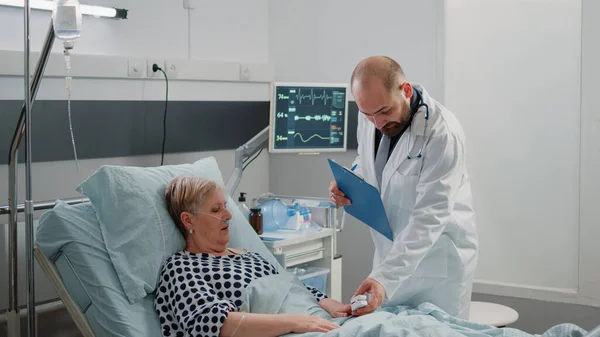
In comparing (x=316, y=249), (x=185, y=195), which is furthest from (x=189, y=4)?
(x=185, y=195)

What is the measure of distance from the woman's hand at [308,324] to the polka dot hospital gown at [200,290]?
18 centimetres

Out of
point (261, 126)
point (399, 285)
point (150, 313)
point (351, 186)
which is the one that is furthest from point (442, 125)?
point (261, 126)

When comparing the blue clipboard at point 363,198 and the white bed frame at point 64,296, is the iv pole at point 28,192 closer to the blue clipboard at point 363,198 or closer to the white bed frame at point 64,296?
the white bed frame at point 64,296

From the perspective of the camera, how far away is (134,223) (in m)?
2.40

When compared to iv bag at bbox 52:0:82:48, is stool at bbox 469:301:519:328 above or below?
below

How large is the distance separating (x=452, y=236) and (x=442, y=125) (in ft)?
1.20

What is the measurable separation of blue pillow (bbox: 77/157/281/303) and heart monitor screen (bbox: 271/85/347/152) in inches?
35.3

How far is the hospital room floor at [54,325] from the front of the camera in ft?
9.31

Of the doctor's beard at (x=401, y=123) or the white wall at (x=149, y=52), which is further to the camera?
the white wall at (x=149, y=52)

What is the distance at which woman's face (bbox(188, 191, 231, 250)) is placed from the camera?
96.8 inches

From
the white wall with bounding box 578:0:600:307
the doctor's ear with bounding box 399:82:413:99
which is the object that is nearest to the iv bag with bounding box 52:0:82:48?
the doctor's ear with bounding box 399:82:413:99

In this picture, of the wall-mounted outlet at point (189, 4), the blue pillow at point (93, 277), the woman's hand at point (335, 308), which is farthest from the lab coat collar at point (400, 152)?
the wall-mounted outlet at point (189, 4)

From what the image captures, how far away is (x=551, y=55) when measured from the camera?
3732mm

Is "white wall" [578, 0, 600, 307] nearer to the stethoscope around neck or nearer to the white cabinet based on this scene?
the white cabinet
